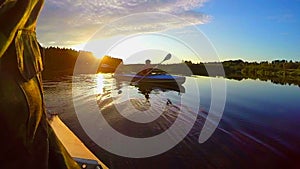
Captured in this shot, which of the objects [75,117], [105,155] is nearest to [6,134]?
[105,155]

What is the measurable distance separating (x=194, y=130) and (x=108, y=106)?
226 inches

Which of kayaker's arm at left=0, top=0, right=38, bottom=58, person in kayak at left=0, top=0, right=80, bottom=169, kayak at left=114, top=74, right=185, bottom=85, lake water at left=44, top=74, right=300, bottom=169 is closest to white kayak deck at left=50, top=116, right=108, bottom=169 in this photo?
lake water at left=44, top=74, right=300, bottom=169

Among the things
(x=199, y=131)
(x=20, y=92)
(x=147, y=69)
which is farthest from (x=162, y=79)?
(x=20, y=92)

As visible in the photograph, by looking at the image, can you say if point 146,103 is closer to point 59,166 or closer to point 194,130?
point 194,130

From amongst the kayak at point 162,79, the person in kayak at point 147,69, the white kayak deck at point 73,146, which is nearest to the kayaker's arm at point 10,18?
the white kayak deck at point 73,146

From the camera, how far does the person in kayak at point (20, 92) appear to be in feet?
4.24

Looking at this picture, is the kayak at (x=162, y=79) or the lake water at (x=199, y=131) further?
the kayak at (x=162, y=79)

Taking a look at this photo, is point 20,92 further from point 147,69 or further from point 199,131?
point 147,69

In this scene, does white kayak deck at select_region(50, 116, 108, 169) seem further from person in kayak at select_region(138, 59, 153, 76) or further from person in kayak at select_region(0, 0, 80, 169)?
person in kayak at select_region(138, 59, 153, 76)

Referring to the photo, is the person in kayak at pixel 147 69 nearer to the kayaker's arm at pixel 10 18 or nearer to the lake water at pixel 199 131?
the lake water at pixel 199 131

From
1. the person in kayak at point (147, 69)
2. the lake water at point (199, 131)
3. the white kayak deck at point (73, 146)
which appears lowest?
the lake water at point (199, 131)

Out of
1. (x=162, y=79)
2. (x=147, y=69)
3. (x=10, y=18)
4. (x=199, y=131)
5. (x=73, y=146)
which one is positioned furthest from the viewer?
(x=147, y=69)

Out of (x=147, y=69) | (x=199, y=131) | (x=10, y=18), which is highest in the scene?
(x=147, y=69)

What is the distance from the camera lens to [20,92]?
1.35 m
